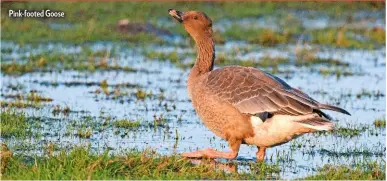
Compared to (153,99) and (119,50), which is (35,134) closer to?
(153,99)

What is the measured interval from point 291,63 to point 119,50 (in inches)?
156

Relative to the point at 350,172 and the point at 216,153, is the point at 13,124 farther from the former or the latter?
the point at 350,172

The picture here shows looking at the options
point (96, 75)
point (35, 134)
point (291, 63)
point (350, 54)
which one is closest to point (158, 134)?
point (35, 134)

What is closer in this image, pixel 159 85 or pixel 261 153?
pixel 261 153

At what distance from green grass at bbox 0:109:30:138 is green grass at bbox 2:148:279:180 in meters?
1.84

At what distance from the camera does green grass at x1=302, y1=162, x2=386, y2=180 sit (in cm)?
789

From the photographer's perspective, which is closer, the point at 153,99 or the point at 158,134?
the point at 158,134

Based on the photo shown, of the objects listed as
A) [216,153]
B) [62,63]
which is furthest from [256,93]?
[62,63]

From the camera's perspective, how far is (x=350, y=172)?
814 centimetres

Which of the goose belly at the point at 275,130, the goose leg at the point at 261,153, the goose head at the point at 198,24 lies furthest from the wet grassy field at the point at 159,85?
the goose head at the point at 198,24

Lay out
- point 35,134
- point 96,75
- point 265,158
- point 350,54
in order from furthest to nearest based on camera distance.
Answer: point 350,54 → point 96,75 → point 35,134 → point 265,158

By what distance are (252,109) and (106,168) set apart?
171 cm

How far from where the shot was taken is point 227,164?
8758 mm

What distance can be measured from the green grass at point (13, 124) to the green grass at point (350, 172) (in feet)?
12.1
